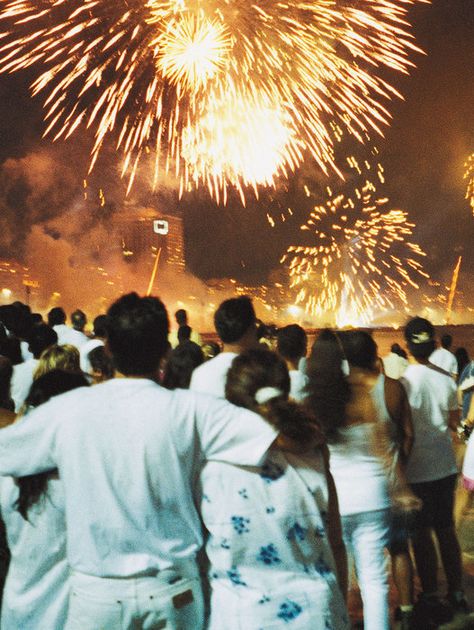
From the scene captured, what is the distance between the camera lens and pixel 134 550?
7.96ft

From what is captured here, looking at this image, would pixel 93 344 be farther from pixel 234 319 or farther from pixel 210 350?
pixel 234 319

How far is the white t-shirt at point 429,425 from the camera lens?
15.3 ft

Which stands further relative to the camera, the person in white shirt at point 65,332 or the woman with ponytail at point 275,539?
the person in white shirt at point 65,332

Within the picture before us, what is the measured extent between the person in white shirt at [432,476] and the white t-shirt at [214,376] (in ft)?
4.14

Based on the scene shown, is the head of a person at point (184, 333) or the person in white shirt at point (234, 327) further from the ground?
the person in white shirt at point (234, 327)

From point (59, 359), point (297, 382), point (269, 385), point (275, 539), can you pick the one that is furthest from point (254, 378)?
point (297, 382)

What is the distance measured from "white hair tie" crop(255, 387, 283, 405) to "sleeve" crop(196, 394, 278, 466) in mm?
180

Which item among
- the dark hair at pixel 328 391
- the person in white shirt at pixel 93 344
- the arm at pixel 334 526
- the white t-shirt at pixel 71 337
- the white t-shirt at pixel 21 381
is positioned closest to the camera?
the arm at pixel 334 526

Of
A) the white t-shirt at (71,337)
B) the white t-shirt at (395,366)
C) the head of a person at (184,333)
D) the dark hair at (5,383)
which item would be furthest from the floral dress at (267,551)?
the white t-shirt at (395,366)

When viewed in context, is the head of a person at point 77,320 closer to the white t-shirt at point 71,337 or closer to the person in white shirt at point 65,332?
the person in white shirt at point 65,332

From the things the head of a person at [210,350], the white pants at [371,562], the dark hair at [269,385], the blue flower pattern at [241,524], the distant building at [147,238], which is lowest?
the white pants at [371,562]

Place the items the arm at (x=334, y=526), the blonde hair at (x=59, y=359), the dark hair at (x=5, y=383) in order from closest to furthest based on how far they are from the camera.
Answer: the arm at (x=334, y=526) < the dark hair at (x=5, y=383) < the blonde hair at (x=59, y=359)

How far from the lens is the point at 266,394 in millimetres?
2645

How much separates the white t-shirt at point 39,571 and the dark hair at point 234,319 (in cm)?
195
